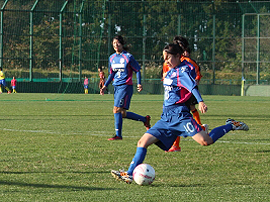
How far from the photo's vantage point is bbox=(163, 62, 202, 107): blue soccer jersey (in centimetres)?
645

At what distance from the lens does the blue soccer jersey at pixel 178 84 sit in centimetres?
645

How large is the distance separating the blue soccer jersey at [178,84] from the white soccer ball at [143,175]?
955 millimetres

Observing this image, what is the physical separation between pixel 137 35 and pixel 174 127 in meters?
36.7

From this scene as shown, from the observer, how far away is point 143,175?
5.88 meters

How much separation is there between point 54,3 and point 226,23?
13565 millimetres

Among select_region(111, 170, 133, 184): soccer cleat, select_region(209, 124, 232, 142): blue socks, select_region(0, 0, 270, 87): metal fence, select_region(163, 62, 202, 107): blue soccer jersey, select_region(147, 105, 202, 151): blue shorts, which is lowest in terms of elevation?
select_region(111, 170, 133, 184): soccer cleat

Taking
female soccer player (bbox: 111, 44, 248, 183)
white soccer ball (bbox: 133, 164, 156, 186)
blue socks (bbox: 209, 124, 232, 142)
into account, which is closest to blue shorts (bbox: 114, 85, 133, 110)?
blue socks (bbox: 209, 124, 232, 142)

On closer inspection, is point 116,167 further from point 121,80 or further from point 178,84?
point 121,80

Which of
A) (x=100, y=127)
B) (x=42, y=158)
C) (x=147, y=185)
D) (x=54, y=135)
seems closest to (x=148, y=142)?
(x=147, y=185)

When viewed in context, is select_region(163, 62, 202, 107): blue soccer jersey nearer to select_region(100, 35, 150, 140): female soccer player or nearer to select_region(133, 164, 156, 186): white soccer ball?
select_region(133, 164, 156, 186): white soccer ball

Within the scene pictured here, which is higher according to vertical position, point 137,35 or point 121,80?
point 137,35

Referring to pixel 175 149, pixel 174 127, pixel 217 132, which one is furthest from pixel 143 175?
pixel 175 149

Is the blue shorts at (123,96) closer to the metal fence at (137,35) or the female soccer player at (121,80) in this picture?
the female soccer player at (121,80)

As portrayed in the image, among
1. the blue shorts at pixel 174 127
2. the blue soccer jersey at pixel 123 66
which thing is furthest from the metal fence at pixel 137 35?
the blue shorts at pixel 174 127
